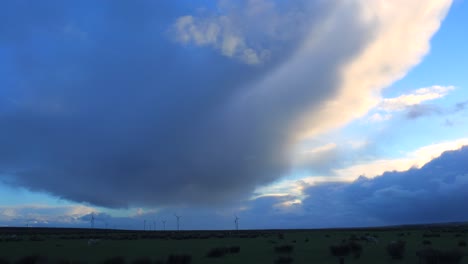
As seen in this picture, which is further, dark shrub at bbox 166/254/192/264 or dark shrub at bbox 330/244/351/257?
dark shrub at bbox 330/244/351/257

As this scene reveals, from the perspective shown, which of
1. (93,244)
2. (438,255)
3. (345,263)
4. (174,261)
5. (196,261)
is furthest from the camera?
(93,244)

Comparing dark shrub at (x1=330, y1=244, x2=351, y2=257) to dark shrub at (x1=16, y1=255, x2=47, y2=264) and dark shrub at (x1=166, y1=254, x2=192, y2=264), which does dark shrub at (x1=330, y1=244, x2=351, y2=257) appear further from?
dark shrub at (x1=16, y1=255, x2=47, y2=264)

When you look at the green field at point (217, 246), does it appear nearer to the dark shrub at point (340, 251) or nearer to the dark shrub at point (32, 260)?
the dark shrub at point (340, 251)

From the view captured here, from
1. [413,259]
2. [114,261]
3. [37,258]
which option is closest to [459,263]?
[413,259]

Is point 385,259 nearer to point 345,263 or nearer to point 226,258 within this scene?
point 345,263

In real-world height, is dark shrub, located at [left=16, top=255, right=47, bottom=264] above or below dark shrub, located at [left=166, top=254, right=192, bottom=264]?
above

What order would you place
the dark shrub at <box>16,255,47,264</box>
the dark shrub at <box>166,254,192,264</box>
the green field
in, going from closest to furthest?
1. the dark shrub at <box>166,254,192,264</box>
2. the dark shrub at <box>16,255,47,264</box>
3. the green field

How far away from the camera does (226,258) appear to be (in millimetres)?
36625

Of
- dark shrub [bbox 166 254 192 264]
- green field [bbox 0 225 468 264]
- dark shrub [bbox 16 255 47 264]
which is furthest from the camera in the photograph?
green field [bbox 0 225 468 264]

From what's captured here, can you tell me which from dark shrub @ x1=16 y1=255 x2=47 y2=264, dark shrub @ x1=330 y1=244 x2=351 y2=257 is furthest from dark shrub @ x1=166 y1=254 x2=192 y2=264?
dark shrub @ x1=330 y1=244 x2=351 y2=257

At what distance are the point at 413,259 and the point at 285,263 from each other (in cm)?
903

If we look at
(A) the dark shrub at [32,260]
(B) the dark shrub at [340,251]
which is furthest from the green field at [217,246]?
(A) the dark shrub at [32,260]

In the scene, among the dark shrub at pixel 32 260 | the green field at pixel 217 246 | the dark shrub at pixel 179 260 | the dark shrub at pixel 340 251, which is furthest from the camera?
the dark shrub at pixel 340 251

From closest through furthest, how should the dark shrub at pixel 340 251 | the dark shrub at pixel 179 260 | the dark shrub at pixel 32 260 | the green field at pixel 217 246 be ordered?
the dark shrub at pixel 179 260
the dark shrub at pixel 32 260
the green field at pixel 217 246
the dark shrub at pixel 340 251
